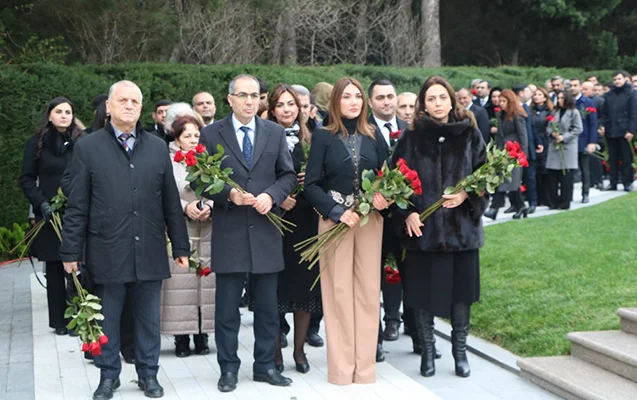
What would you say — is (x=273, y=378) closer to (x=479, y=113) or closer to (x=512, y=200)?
(x=479, y=113)

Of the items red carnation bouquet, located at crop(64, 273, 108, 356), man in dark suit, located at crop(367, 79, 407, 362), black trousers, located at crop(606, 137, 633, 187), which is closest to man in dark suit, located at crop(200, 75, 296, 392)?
red carnation bouquet, located at crop(64, 273, 108, 356)

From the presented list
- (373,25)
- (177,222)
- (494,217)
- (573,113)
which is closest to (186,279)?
(177,222)

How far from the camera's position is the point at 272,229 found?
7.38m

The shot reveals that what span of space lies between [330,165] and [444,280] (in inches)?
48.7

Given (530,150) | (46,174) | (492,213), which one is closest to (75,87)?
(46,174)

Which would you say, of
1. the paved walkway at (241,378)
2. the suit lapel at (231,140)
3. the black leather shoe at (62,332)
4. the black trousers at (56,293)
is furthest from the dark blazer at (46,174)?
the suit lapel at (231,140)

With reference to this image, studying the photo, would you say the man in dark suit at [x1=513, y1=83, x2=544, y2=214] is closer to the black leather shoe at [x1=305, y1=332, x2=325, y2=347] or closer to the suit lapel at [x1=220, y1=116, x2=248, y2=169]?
the black leather shoe at [x1=305, y1=332, x2=325, y2=347]

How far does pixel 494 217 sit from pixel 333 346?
27.2 ft

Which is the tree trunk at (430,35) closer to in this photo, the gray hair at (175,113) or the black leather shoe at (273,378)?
the gray hair at (175,113)

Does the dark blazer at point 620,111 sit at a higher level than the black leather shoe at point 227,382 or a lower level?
higher

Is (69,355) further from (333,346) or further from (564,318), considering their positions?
(564,318)

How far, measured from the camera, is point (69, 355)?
8.58 metres

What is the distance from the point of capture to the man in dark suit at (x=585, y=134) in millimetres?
16891

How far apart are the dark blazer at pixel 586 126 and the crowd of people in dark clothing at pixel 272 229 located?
9.45m
